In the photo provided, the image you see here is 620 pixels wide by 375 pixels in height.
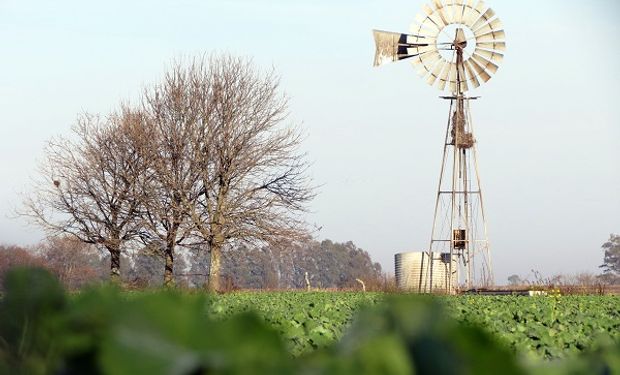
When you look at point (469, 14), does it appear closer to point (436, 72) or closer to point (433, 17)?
point (433, 17)

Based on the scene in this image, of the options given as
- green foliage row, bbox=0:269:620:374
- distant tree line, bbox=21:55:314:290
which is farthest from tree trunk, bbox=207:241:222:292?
green foliage row, bbox=0:269:620:374

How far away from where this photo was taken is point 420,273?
1394 inches

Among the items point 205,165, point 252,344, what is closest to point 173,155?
point 205,165

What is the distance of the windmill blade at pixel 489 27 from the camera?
32000mm

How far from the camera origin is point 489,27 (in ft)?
106

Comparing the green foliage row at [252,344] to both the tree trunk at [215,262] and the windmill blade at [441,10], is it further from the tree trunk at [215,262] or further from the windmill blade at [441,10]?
the windmill blade at [441,10]

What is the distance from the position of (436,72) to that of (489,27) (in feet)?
7.89

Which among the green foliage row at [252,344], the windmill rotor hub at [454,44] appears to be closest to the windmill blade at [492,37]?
the windmill rotor hub at [454,44]

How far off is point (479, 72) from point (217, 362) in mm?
32760

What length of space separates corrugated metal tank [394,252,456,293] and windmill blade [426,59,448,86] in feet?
21.5

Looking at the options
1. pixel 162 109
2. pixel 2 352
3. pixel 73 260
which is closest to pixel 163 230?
pixel 162 109

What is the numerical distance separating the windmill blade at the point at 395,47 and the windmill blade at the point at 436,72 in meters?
0.78

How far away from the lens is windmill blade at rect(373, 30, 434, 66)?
1284 inches

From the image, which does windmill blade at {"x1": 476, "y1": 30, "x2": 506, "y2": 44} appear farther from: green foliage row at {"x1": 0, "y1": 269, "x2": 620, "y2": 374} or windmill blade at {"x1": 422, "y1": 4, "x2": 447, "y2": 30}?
green foliage row at {"x1": 0, "y1": 269, "x2": 620, "y2": 374}
